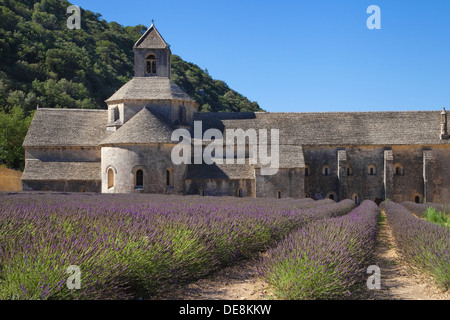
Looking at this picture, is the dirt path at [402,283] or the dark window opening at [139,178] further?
the dark window opening at [139,178]

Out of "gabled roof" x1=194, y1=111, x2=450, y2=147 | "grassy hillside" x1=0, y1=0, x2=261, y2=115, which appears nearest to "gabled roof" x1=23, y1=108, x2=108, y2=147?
"gabled roof" x1=194, y1=111, x2=450, y2=147

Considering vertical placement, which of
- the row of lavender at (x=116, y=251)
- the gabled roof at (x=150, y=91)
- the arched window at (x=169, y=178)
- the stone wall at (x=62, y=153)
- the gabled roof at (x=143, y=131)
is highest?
the gabled roof at (x=150, y=91)

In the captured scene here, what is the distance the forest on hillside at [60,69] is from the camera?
54750 mm

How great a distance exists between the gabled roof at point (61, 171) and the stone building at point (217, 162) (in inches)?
3.0

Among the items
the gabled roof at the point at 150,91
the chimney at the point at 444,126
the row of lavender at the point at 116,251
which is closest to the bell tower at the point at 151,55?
the gabled roof at the point at 150,91

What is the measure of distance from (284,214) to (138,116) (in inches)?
905

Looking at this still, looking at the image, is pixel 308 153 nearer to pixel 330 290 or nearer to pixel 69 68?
pixel 330 290

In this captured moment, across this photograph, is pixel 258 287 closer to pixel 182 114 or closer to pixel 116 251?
pixel 116 251

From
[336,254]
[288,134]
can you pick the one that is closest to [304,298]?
[336,254]

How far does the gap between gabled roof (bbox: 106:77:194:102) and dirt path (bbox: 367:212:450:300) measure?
27.0 meters

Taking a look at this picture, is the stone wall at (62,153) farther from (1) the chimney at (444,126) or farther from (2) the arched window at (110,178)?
(1) the chimney at (444,126)

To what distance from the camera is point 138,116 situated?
35062 mm

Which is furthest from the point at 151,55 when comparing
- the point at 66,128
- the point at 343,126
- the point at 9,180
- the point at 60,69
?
the point at 60,69

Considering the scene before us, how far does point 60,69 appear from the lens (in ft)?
233
